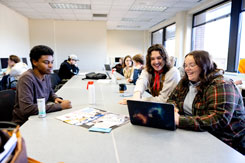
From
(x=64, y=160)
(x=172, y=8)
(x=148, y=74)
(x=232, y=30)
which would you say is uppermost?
(x=172, y=8)

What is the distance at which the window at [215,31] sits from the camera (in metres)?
4.30

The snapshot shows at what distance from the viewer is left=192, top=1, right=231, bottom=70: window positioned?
4.30 metres

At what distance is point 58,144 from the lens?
0.94m

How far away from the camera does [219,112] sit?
42.6 inches

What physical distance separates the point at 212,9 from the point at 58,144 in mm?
5281

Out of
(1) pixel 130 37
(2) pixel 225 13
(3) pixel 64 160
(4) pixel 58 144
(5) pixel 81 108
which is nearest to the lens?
(3) pixel 64 160

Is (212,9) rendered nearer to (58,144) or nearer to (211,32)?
(211,32)

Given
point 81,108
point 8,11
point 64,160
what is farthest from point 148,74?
point 8,11

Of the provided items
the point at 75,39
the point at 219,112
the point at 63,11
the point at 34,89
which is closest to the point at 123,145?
the point at 219,112

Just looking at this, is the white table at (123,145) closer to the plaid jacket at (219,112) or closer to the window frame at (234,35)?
the plaid jacket at (219,112)

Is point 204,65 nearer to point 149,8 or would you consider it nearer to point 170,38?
point 149,8

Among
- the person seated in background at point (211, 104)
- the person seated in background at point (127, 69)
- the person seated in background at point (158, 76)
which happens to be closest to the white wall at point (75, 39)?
the person seated in background at point (127, 69)

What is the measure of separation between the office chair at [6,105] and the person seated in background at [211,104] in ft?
4.67

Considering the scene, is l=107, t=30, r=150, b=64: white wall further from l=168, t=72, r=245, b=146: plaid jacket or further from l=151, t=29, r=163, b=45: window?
l=168, t=72, r=245, b=146: plaid jacket
